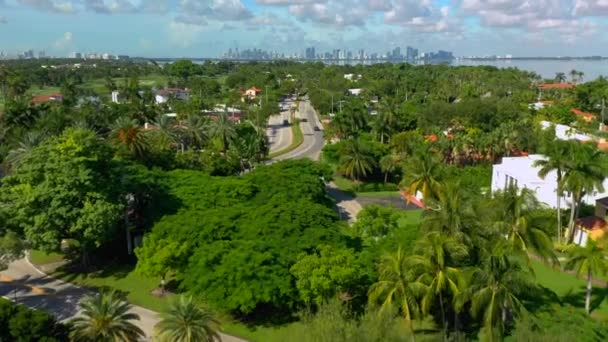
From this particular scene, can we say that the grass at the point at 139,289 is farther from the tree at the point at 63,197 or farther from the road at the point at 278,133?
the road at the point at 278,133

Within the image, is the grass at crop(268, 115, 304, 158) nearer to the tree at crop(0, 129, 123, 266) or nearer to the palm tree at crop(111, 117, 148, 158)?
the palm tree at crop(111, 117, 148, 158)

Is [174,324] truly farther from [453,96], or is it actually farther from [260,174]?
[453,96]

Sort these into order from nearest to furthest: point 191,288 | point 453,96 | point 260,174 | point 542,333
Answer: point 542,333
point 191,288
point 260,174
point 453,96

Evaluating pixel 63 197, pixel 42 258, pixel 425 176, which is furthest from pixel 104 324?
pixel 425 176

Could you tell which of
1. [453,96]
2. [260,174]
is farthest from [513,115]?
[260,174]

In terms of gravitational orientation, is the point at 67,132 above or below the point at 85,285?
above

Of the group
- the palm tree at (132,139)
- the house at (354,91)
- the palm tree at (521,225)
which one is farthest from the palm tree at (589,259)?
the house at (354,91)

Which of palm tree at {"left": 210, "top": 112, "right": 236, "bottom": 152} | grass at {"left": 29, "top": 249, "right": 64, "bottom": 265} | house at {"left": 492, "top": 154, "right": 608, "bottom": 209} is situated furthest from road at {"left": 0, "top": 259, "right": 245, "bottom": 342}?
house at {"left": 492, "top": 154, "right": 608, "bottom": 209}
